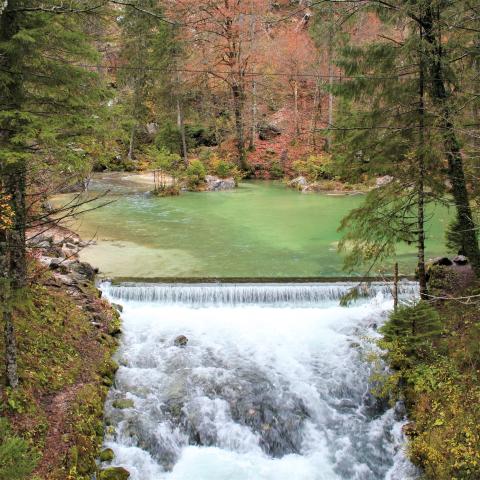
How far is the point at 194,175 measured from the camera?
28094mm

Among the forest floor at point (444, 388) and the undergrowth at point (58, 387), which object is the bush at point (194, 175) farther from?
the forest floor at point (444, 388)

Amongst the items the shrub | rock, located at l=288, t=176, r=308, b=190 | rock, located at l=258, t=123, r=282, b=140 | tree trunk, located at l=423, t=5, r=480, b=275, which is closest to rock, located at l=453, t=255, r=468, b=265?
tree trunk, located at l=423, t=5, r=480, b=275

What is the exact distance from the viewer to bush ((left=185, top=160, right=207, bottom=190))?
28000 mm

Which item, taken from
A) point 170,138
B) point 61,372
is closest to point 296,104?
point 170,138

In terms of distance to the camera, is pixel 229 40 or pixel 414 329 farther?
pixel 229 40

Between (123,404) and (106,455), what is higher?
(123,404)

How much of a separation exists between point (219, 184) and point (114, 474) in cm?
2295

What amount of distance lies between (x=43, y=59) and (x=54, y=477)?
5.35 m

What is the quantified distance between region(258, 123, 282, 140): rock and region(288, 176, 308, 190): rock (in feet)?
25.4

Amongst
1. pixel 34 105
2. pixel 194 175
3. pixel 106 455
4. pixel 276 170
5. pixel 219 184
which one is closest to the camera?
pixel 34 105

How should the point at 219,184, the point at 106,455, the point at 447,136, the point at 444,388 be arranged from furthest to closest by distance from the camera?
the point at 219,184, the point at 444,388, the point at 447,136, the point at 106,455

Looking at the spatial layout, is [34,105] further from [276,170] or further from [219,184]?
[276,170]

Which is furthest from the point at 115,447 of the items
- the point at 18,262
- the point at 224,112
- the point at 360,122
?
the point at 224,112

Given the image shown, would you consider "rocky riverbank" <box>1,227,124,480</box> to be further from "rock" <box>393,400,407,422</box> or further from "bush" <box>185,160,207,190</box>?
"bush" <box>185,160,207,190</box>
